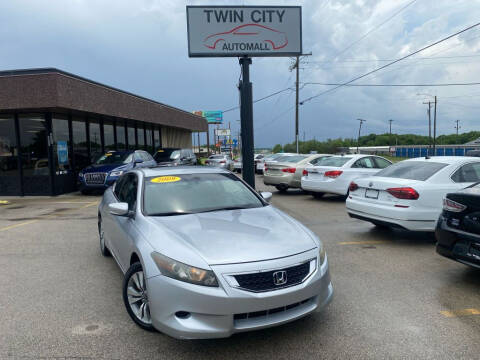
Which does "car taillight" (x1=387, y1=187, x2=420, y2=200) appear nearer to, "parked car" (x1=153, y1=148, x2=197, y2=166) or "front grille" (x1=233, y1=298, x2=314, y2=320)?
"front grille" (x1=233, y1=298, x2=314, y2=320)

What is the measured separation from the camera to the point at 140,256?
10.9ft

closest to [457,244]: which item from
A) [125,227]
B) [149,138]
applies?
[125,227]

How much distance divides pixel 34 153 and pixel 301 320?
14.2 metres

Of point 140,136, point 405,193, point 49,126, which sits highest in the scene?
point 49,126

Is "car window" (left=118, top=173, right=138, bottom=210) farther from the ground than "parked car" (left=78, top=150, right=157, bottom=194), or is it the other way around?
"car window" (left=118, top=173, right=138, bottom=210)

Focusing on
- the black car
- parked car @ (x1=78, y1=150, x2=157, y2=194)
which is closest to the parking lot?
the black car

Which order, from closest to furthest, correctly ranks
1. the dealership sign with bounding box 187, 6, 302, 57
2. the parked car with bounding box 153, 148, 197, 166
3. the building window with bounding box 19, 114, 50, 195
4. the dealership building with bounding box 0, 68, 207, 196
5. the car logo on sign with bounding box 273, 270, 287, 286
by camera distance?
the car logo on sign with bounding box 273, 270, 287, 286 < the dealership sign with bounding box 187, 6, 302, 57 < the dealership building with bounding box 0, 68, 207, 196 < the building window with bounding box 19, 114, 50, 195 < the parked car with bounding box 153, 148, 197, 166

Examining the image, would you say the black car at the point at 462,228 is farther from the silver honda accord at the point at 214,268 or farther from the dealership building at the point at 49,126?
the dealership building at the point at 49,126

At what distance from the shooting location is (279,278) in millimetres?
2992

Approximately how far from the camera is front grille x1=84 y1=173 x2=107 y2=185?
13914 mm

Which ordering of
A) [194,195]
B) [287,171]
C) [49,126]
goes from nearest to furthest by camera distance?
[194,195], [287,171], [49,126]

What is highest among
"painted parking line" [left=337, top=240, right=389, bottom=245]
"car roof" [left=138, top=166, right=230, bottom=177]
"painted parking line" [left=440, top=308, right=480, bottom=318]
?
"car roof" [left=138, top=166, right=230, bottom=177]

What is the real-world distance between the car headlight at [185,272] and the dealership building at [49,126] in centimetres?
1190

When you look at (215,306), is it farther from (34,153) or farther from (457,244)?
(34,153)
